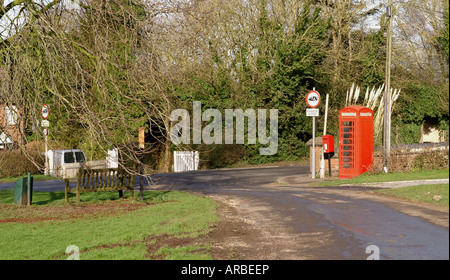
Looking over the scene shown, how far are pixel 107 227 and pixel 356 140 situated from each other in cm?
1221

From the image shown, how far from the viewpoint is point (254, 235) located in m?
8.27

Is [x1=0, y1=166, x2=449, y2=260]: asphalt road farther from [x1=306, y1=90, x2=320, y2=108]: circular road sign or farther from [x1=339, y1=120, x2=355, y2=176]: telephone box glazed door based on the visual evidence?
[x1=306, y1=90, x2=320, y2=108]: circular road sign

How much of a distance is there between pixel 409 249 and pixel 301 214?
555 centimetres

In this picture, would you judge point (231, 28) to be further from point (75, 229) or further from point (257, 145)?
point (75, 229)

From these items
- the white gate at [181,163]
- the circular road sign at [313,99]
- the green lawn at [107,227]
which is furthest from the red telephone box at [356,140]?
the white gate at [181,163]

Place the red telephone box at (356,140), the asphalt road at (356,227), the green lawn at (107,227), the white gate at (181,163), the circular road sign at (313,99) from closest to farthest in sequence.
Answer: the asphalt road at (356,227)
the green lawn at (107,227)
the red telephone box at (356,140)
the circular road sign at (313,99)
the white gate at (181,163)

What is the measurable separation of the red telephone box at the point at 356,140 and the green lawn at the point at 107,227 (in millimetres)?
7251

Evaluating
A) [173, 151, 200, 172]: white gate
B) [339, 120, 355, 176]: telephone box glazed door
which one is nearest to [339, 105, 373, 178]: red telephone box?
[339, 120, 355, 176]: telephone box glazed door

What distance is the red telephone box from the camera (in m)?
20.1

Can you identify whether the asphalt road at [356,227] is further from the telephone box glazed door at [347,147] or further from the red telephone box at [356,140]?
the telephone box glazed door at [347,147]

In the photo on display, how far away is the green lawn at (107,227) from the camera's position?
7.80 metres

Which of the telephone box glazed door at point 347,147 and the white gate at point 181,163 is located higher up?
the telephone box glazed door at point 347,147

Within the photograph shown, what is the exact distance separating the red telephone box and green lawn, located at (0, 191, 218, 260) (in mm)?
7251

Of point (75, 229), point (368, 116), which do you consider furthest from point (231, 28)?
point (75, 229)
